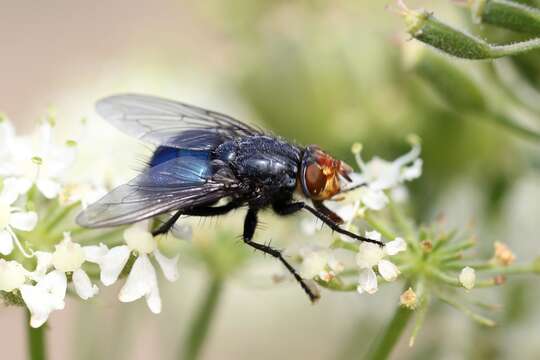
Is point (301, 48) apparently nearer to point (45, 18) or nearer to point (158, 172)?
point (158, 172)

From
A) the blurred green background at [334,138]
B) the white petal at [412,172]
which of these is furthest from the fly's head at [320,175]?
the blurred green background at [334,138]

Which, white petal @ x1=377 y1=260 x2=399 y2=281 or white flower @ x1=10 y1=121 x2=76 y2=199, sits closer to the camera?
white petal @ x1=377 y1=260 x2=399 y2=281

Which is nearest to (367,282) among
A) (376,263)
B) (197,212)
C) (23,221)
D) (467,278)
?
(376,263)

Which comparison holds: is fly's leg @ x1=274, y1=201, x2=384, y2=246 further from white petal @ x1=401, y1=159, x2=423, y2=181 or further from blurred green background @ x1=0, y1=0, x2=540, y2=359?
blurred green background @ x1=0, y1=0, x2=540, y2=359

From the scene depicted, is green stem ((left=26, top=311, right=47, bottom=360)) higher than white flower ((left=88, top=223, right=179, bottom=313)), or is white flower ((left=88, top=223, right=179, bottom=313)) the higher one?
white flower ((left=88, top=223, right=179, bottom=313))

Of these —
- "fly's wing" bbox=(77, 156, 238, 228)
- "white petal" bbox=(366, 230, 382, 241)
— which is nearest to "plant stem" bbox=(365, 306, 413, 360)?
"white petal" bbox=(366, 230, 382, 241)

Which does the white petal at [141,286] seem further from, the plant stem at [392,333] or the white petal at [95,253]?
the plant stem at [392,333]

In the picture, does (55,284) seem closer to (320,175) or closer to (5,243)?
(5,243)
